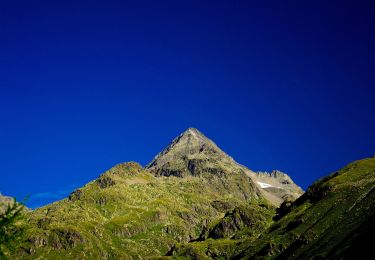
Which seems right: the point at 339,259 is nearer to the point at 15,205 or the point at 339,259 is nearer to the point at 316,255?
the point at 316,255

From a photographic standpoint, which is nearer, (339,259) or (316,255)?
(339,259)

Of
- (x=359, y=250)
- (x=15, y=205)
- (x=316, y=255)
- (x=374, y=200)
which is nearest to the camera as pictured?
(x=15, y=205)

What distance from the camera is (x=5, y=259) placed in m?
29.0

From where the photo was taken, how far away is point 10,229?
30.9 metres

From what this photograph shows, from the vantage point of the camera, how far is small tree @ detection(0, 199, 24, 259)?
98.3 feet

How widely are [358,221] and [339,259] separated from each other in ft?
160

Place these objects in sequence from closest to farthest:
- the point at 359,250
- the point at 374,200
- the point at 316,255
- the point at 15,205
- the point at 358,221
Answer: the point at 15,205 < the point at 359,250 < the point at 316,255 < the point at 358,221 < the point at 374,200

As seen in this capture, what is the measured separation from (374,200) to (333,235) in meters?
24.0

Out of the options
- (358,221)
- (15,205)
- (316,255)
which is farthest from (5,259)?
(358,221)

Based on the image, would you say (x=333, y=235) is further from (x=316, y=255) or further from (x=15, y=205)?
(x=15, y=205)

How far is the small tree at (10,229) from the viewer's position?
30.0 m

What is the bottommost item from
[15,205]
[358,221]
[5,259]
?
[5,259]

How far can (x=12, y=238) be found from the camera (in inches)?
1191

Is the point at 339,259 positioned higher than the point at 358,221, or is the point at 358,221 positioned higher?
the point at 358,221
